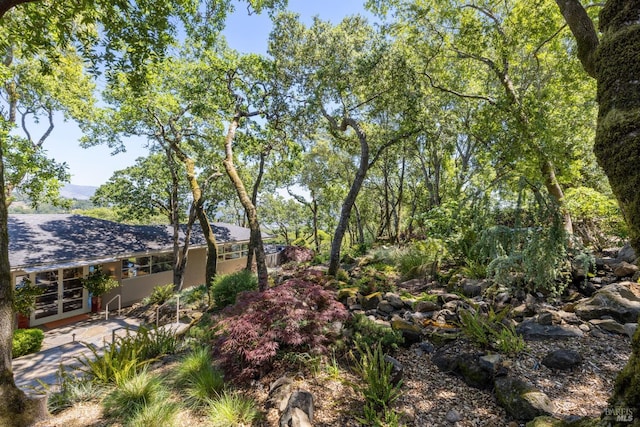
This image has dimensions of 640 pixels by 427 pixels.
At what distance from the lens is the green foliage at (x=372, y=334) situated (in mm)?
4297

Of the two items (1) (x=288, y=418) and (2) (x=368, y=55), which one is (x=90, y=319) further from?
(2) (x=368, y=55)

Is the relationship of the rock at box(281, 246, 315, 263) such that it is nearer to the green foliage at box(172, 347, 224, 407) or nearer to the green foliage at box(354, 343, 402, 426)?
the green foliage at box(172, 347, 224, 407)

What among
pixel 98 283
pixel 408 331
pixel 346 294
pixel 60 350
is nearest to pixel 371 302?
pixel 346 294

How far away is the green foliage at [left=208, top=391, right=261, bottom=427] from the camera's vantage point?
3.14m

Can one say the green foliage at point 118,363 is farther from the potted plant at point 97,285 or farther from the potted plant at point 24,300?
the potted plant at point 97,285

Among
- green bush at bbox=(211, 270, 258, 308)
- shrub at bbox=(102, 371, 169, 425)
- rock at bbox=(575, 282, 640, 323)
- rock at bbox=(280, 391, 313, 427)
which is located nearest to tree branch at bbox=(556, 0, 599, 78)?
rock at bbox=(575, 282, 640, 323)

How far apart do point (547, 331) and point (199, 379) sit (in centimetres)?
486

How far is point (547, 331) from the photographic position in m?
4.01

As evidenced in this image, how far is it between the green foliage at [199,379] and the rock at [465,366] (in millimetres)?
2998

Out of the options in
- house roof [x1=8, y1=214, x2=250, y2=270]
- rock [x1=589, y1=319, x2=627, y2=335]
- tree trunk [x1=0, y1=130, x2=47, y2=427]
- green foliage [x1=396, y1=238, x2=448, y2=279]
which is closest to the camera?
tree trunk [x1=0, y1=130, x2=47, y2=427]

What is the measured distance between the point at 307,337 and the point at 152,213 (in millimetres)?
16889

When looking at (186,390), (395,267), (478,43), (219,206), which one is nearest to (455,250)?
(395,267)

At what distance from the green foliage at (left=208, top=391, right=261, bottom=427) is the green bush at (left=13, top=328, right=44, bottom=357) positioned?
23.5 ft

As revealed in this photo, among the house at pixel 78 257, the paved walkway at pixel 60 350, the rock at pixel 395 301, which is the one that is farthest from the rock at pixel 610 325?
the house at pixel 78 257
